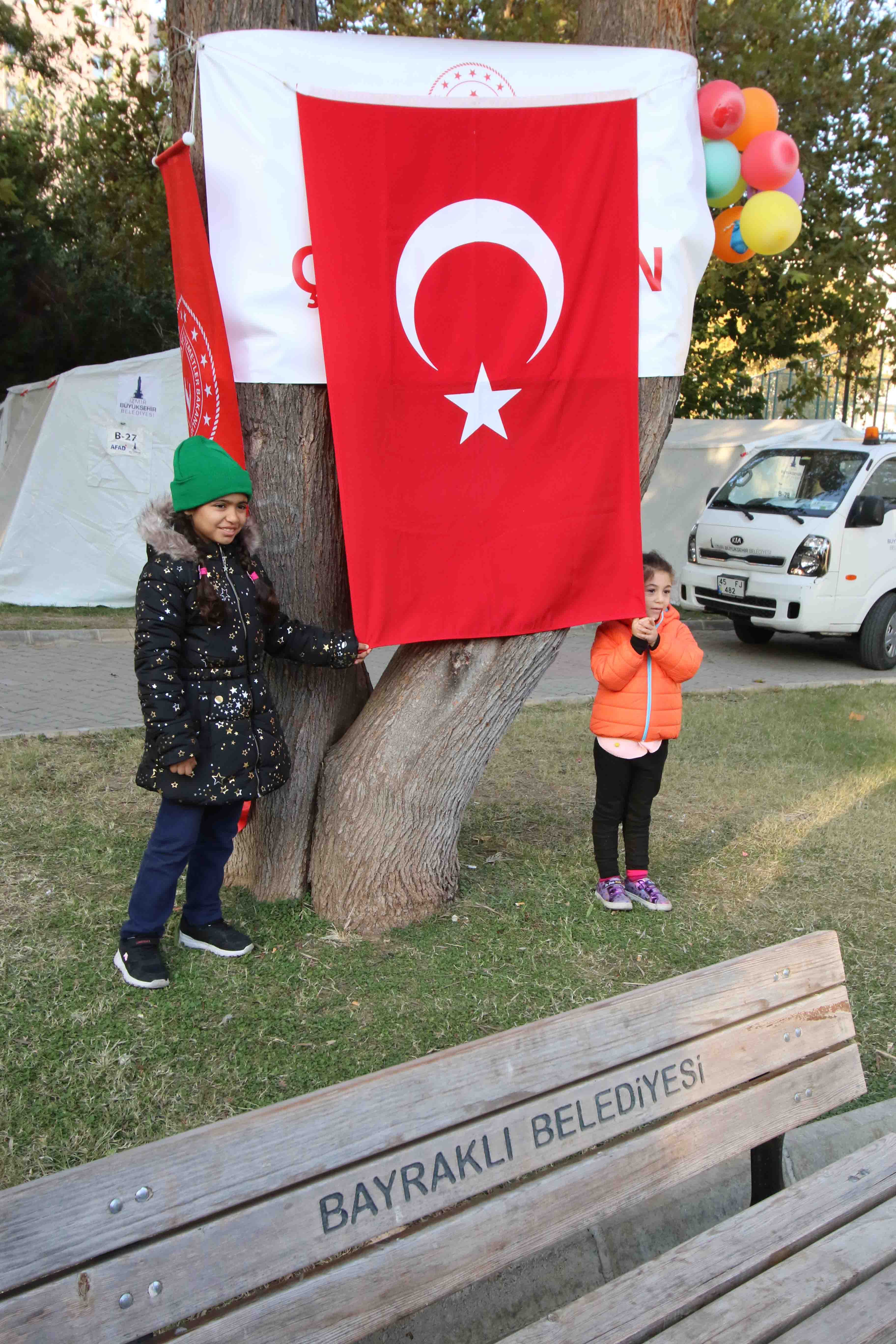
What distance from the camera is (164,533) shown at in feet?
11.0

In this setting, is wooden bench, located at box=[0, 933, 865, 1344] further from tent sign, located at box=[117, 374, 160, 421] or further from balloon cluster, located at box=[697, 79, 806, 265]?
tent sign, located at box=[117, 374, 160, 421]

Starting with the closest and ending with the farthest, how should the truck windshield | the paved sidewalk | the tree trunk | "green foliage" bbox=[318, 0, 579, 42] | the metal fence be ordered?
the tree trunk
the paved sidewalk
the truck windshield
"green foliage" bbox=[318, 0, 579, 42]
the metal fence

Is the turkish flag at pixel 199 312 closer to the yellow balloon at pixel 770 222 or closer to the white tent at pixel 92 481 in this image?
the yellow balloon at pixel 770 222

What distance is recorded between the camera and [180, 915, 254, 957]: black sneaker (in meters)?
3.71

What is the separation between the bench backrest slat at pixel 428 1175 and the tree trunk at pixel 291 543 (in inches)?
80.2

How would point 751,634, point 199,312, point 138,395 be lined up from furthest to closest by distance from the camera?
point 751,634
point 138,395
point 199,312

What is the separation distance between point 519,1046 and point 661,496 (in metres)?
12.2

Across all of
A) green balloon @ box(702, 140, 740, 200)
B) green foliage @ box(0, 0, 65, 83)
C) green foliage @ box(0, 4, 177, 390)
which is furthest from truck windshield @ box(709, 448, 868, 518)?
green foliage @ box(0, 0, 65, 83)

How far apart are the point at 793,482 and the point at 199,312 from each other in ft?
29.2

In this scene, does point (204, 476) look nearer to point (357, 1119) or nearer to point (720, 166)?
point (357, 1119)

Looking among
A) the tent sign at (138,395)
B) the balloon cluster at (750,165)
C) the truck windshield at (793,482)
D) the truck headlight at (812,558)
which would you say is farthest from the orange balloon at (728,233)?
the tent sign at (138,395)

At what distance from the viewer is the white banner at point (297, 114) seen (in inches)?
133

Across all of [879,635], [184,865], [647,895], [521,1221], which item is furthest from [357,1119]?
[879,635]

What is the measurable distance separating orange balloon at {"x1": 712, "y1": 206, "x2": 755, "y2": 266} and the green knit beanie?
2186 mm
